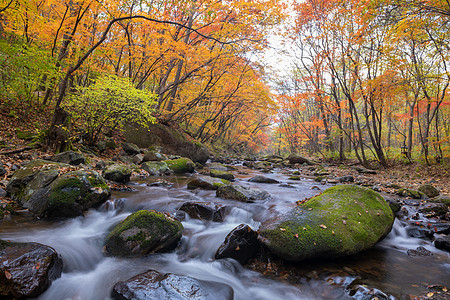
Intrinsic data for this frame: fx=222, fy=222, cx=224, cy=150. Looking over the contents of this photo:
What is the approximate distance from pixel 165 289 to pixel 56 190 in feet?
10.4

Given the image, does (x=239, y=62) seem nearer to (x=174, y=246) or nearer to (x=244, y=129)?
(x=174, y=246)

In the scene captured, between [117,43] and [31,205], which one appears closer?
[31,205]

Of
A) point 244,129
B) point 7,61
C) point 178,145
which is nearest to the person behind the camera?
point 7,61

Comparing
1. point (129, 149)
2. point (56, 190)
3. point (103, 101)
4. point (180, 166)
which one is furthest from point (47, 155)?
point (180, 166)

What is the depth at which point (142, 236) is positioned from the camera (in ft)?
10.9

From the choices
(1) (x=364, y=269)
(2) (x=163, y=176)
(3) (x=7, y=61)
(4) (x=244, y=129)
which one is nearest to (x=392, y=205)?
(1) (x=364, y=269)

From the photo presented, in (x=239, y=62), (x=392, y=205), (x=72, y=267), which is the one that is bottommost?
(x=72, y=267)

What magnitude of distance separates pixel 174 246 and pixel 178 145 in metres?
10.0

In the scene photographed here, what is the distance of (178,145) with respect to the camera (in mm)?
13297

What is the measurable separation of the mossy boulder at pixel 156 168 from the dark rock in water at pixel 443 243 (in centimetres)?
818

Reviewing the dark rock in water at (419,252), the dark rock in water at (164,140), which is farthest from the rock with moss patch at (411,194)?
the dark rock in water at (164,140)

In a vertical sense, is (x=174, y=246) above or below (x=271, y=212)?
below

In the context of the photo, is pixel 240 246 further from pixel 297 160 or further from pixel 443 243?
pixel 297 160

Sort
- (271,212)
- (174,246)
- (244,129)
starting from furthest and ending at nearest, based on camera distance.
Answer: (244,129) → (271,212) → (174,246)
